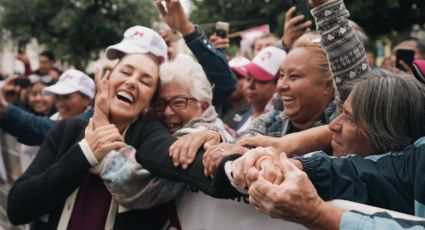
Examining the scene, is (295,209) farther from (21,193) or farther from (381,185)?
(21,193)

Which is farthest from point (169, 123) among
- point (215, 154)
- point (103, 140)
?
point (215, 154)

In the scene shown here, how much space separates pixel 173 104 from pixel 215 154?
2.97ft

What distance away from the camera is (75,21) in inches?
824

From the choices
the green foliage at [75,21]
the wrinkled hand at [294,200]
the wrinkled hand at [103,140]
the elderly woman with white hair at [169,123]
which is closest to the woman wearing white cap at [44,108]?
the elderly woman with white hair at [169,123]

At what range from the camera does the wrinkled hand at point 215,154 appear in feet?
6.55

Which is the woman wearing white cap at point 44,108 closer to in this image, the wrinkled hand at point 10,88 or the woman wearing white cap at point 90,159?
the wrinkled hand at point 10,88

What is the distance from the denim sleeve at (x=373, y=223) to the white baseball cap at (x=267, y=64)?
281 cm

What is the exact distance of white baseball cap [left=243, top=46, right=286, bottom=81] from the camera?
4330 mm

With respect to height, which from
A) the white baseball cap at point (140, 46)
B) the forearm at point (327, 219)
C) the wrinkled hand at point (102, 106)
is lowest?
the forearm at point (327, 219)

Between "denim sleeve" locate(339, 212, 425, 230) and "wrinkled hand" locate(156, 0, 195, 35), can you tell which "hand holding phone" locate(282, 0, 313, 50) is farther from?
"denim sleeve" locate(339, 212, 425, 230)

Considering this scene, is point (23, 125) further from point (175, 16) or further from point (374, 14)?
point (374, 14)

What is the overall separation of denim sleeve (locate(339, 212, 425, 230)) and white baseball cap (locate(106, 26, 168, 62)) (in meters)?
1.62

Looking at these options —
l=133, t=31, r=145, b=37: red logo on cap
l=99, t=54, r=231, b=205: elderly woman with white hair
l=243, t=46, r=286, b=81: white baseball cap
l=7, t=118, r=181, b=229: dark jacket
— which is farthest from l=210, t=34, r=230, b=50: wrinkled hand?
l=7, t=118, r=181, b=229: dark jacket

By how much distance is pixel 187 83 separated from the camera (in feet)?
9.70
